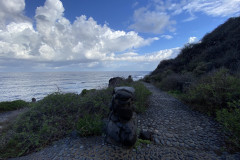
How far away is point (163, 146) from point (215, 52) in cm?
1507

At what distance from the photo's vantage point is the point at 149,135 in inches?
123

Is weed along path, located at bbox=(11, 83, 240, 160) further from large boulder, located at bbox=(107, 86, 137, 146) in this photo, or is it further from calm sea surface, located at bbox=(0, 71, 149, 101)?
calm sea surface, located at bbox=(0, 71, 149, 101)

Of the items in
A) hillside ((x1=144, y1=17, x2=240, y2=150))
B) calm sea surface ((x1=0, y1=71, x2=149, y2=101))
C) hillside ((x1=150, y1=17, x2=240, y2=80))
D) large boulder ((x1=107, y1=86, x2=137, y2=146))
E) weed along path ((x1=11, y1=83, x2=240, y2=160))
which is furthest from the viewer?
calm sea surface ((x1=0, y1=71, x2=149, y2=101))

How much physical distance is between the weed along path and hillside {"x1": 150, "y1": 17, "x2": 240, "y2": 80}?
5903 millimetres

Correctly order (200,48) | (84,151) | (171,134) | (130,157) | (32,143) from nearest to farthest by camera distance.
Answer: (130,157) → (84,151) → (32,143) → (171,134) → (200,48)

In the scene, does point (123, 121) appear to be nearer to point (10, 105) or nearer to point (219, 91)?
point (219, 91)

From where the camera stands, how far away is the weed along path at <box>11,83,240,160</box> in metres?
2.41

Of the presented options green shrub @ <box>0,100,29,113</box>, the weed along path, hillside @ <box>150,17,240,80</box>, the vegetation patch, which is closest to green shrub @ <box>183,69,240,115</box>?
the weed along path

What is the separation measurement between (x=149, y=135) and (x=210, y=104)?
3.38 m

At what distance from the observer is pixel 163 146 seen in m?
2.77

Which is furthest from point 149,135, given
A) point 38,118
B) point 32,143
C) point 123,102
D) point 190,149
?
point 38,118

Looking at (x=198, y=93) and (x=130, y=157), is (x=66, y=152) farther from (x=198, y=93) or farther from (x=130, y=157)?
(x=198, y=93)

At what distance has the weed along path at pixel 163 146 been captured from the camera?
241 cm

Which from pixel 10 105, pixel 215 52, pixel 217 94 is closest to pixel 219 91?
pixel 217 94
